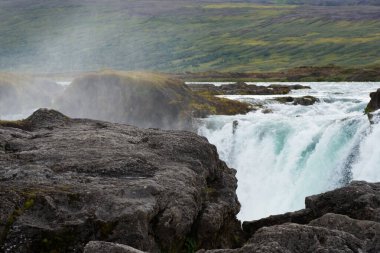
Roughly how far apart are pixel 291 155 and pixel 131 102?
53.6 feet

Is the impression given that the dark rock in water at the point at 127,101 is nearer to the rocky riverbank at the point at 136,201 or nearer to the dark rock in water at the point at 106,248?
the rocky riverbank at the point at 136,201

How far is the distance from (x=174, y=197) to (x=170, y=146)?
13.1 ft

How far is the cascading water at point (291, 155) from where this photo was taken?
37125mm

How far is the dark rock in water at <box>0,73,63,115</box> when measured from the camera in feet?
211

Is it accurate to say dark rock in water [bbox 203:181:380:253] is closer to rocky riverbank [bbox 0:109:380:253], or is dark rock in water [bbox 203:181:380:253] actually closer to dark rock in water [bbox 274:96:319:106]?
rocky riverbank [bbox 0:109:380:253]

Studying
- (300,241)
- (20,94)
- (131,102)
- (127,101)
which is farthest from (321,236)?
(20,94)

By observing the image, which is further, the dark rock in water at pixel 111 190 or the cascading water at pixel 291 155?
the cascading water at pixel 291 155

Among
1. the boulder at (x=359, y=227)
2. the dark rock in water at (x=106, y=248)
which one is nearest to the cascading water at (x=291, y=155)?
the boulder at (x=359, y=227)

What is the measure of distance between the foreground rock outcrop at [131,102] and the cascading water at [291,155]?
10.3ft

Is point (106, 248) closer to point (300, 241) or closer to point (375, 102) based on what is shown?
point (300, 241)

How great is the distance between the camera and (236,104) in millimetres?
58344

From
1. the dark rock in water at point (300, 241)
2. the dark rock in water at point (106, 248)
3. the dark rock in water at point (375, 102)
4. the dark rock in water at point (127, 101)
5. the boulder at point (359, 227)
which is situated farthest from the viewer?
the dark rock in water at point (127, 101)

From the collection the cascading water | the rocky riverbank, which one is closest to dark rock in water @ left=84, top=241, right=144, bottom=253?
the rocky riverbank

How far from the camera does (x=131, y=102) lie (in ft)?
166
